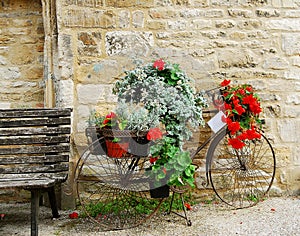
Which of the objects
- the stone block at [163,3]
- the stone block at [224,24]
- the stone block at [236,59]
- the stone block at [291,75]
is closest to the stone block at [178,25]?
the stone block at [163,3]

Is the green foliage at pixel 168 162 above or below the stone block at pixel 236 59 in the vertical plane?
below

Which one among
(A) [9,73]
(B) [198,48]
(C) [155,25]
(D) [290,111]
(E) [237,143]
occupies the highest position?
(C) [155,25]

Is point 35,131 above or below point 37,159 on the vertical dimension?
above

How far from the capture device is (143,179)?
336 centimetres

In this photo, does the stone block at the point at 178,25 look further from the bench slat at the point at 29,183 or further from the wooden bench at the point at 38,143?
the bench slat at the point at 29,183

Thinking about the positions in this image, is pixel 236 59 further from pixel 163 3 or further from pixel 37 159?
pixel 37 159

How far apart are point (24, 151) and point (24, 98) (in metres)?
0.91

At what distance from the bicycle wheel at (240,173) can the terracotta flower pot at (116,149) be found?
119 cm

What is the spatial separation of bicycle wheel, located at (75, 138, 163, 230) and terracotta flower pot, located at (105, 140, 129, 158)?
11 centimetres

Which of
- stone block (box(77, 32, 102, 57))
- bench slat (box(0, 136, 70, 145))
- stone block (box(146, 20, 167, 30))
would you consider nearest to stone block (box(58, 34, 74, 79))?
stone block (box(77, 32, 102, 57))

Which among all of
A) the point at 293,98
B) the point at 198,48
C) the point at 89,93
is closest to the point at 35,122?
the point at 89,93

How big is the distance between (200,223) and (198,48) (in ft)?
5.45

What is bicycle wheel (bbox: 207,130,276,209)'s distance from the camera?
3973 mm

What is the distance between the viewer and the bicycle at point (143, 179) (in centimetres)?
338
